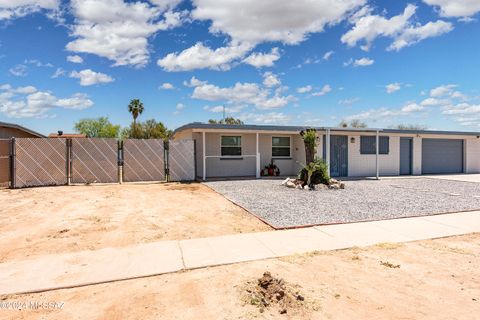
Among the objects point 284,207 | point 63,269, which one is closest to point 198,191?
point 284,207

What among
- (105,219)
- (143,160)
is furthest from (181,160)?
(105,219)

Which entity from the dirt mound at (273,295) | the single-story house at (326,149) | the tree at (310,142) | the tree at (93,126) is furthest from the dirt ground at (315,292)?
the tree at (93,126)

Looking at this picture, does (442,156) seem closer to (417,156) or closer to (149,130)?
(417,156)

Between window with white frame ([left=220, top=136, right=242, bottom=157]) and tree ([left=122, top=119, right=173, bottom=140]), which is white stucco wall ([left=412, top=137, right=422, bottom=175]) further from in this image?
tree ([left=122, top=119, right=173, bottom=140])

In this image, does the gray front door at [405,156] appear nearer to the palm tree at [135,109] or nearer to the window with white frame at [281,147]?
the window with white frame at [281,147]

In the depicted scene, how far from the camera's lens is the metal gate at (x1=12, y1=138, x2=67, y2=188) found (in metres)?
13.7

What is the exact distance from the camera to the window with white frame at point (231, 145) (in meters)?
17.9

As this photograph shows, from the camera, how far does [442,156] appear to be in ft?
69.8

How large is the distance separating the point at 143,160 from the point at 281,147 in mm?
8016

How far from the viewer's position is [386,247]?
5.67 metres

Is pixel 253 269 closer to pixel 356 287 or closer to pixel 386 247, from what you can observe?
pixel 356 287

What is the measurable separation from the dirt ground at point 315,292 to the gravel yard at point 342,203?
8.07ft

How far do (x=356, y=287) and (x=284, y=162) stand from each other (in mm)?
15162

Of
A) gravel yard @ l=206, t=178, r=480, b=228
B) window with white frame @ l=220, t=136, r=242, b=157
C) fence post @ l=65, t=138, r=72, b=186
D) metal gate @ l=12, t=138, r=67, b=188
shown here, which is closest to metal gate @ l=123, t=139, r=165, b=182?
fence post @ l=65, t=138, r=72, b=186
